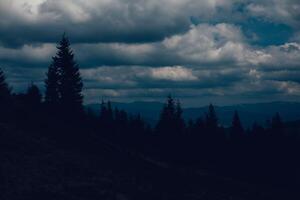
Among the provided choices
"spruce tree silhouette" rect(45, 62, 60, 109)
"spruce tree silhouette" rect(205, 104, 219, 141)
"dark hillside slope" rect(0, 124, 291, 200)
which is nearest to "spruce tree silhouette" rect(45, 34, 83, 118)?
"spruce tree silhouette" rect(45, 62, 60, 109)

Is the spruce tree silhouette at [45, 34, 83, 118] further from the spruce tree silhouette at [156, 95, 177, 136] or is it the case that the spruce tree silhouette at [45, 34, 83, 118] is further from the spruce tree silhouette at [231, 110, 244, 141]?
the spruce tree silhouette at [231, 110, 244, 141]

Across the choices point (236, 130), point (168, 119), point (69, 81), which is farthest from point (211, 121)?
point (69, 81)

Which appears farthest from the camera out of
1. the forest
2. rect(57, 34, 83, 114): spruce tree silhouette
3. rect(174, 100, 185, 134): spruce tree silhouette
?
rect(174, 100, 185, 134): spruce tree silhouette

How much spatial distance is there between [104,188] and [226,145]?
146 feet

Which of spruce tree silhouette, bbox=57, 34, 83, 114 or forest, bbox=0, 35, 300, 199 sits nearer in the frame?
forest, bbox=0, 35, 300, 199

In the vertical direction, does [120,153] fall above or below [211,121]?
below

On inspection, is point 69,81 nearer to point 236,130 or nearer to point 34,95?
point 34,95

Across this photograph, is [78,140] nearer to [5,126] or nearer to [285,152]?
[5,126]

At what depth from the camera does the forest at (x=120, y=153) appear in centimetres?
3631

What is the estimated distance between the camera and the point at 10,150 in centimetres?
4044

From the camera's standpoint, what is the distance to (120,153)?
53.8m

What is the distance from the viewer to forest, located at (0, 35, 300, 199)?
119 ft

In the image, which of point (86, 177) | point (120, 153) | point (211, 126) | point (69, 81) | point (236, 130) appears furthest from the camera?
point (236, 130)

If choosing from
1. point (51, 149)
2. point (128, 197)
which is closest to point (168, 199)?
point (128, 197)
